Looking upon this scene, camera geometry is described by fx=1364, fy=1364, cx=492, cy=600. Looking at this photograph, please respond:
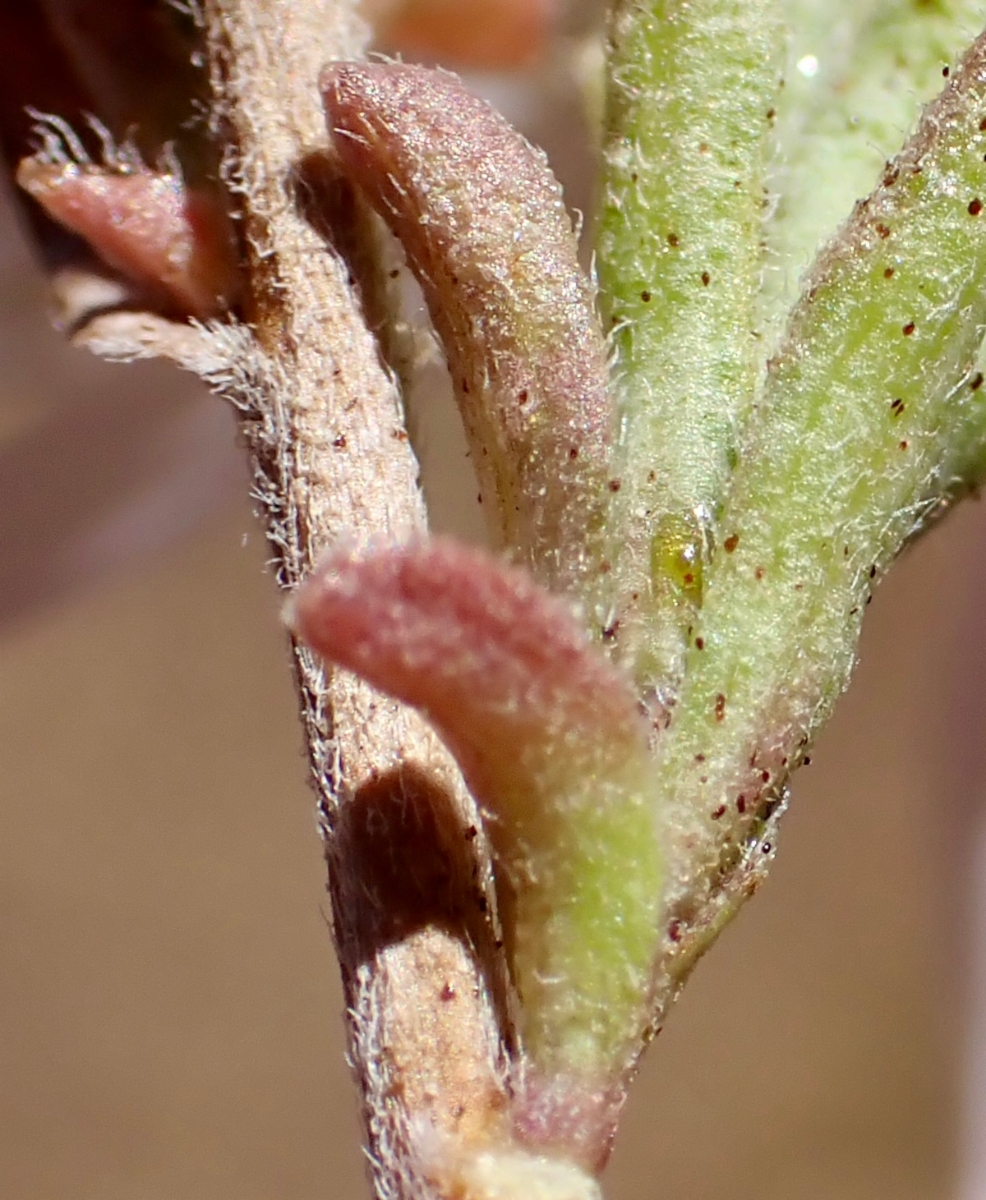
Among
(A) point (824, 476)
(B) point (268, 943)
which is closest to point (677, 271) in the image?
(A) point (824, 476)

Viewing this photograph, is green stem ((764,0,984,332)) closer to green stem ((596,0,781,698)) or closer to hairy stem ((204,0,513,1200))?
green stem ((596,0,781,698))

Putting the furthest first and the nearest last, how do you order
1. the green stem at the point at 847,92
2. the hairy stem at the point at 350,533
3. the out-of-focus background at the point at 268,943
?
the out-of-focus background at the point at 268,943, the green stem at the point at 847,92, the hairy stem at the point at 350,533

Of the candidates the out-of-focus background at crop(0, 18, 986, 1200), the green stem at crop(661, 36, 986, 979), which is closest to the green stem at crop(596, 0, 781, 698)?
the green stem at crop(661, 36, 986, 979)

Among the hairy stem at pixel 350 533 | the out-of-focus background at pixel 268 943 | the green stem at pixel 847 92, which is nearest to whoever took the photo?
the hairy stem at pixel 350 533

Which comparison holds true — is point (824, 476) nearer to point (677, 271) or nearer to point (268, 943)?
point (677, 271)

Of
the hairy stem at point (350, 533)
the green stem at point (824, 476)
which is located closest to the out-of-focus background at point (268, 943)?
the hairy stem at point (350, 533)

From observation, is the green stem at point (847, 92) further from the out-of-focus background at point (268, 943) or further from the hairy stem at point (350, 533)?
the out-of-focus background at point (268, 943)

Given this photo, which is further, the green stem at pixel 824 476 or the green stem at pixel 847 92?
the green stem at pixel 847 92

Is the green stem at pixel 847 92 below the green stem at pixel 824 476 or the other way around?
the other way around

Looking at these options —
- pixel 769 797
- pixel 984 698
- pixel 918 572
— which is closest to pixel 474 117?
pixel 769 797
